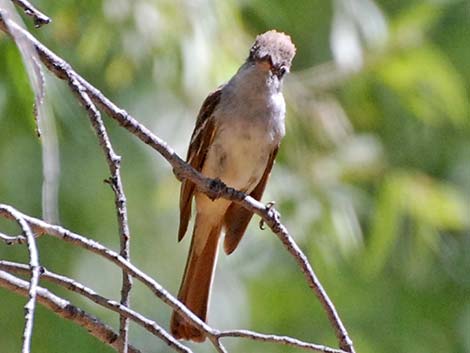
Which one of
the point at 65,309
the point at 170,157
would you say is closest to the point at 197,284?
the point at 170,157

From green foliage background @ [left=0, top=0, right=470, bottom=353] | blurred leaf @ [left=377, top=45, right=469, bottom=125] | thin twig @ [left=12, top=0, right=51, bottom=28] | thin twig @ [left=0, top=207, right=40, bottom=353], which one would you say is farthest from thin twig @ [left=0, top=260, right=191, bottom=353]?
blurred leaf @ [left=377, top=45, right=469, bottom=125]

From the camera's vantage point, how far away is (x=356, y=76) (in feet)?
24.1

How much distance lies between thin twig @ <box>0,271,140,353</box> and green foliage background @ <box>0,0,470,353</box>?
2.39m

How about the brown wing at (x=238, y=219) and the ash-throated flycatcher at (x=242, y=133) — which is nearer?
the ash-throated flycatcher at (x=242, y=133)

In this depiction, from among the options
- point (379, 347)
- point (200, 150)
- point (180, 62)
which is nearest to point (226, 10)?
point (180, 62)

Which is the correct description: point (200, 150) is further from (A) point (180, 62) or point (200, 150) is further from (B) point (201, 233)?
(A) point (180, 62)

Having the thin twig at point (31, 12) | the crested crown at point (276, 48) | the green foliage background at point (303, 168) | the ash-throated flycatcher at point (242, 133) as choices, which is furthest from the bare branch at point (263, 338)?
the green foliage background at point (303, 168)

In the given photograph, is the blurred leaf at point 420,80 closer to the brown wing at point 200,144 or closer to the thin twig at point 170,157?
the brown wing at point 200,144

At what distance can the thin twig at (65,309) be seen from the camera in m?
2.71

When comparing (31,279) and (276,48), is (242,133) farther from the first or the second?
(31,279)

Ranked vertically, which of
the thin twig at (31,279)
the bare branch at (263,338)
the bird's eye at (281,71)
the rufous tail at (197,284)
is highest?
the bird's eye at (281,71)

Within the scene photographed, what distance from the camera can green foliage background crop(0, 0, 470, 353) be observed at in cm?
624

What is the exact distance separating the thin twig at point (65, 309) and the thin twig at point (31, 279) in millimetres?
237

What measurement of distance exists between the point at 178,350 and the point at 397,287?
20.8 ft
